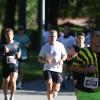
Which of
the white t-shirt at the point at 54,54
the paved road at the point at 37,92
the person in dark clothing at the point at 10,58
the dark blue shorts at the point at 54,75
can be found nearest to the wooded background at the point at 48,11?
the paved road at the point at 37,92

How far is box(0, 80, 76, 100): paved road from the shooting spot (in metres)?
14.4

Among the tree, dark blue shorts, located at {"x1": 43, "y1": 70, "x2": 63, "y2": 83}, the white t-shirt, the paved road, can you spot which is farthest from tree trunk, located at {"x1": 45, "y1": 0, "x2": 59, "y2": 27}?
dark blue shorts, located at {"x1": 43, "y1": 70, "x2": 63, "y2": 83}

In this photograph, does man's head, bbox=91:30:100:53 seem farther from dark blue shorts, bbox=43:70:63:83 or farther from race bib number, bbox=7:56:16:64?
race bib number, bbox=7:56:16:64

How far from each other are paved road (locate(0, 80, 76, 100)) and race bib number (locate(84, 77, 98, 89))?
6.52 metres

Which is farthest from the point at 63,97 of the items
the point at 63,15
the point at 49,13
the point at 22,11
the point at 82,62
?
the point at 63,15

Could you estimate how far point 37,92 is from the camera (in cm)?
1567

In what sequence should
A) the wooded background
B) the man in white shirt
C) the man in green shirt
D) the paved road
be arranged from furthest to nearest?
the wooded background, the paved road, the man in white shirt, the man in green shirt

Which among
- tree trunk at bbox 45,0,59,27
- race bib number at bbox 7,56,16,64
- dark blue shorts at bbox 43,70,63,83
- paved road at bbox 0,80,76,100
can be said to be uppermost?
tree trunk at bbox 45,0,59,27

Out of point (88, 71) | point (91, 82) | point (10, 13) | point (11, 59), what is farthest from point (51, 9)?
point (88, 71)

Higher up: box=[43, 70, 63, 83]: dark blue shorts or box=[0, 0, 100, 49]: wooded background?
box=[0, 0, 100, 49]: wooded background

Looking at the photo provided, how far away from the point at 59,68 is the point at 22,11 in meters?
23.0

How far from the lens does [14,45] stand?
12734mm

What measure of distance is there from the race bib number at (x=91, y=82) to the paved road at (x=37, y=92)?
257 inches

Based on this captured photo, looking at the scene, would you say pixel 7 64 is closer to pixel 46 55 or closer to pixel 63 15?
pixel 46 55
